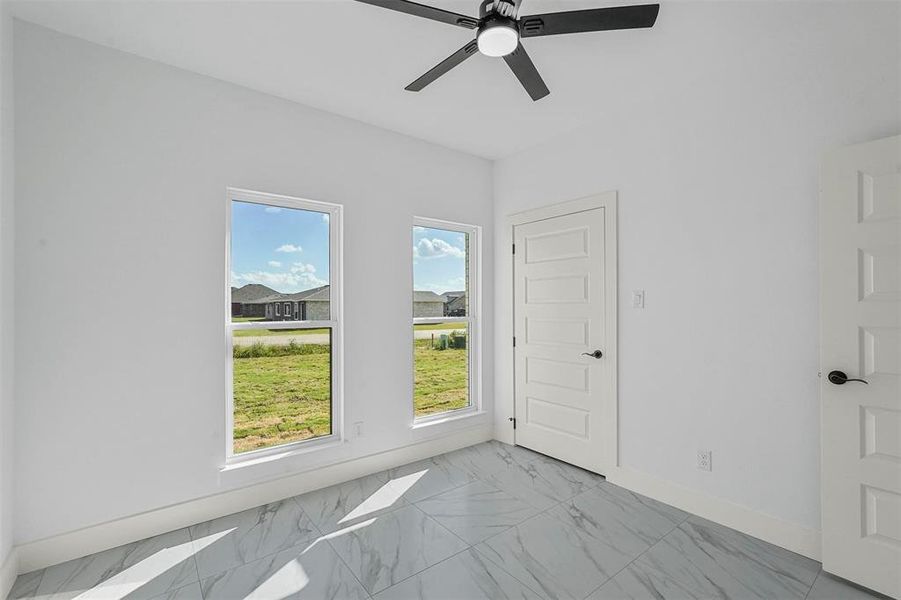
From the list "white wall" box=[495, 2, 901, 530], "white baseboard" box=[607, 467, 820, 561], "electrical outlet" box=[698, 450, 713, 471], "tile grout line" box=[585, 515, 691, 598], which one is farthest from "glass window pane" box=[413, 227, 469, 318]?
"tile grout line" box=[585, 515, 691, 598]

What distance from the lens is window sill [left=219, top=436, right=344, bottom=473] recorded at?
265cm

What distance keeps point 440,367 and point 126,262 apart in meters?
2.42

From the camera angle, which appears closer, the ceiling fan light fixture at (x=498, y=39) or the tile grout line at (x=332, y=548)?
the ceiling fan light fixture at (x=498, y=39)

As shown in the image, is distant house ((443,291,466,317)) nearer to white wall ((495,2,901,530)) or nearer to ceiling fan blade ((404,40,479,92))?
white wall ((495,2,901,530))

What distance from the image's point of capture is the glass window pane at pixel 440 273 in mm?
3666

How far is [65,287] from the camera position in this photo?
215 centimetres

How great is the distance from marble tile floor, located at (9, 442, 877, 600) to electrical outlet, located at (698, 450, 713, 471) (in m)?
0.31

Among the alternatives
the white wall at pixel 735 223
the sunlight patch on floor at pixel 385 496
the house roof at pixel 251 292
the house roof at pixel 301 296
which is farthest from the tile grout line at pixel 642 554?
the house roof at pixel 251 292

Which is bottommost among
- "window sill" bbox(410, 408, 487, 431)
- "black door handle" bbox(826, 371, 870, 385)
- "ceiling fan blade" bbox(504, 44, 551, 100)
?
"window sill" bbox(410, 408, 487, 431)

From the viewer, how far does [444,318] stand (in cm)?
381

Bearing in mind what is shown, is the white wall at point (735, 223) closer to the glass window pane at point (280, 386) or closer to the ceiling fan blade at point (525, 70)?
the ceiling fan blade at point (525, 70)

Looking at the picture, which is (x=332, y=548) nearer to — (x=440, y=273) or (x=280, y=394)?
(x=280, y=394)

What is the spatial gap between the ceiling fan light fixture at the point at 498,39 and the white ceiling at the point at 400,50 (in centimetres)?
43

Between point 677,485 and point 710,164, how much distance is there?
206 cm
